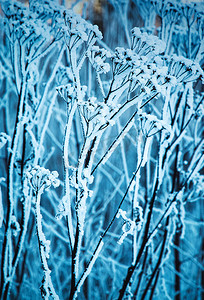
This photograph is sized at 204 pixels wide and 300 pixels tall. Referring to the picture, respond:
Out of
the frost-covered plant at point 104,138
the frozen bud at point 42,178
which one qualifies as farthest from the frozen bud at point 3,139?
the frozen bud at point 42,178

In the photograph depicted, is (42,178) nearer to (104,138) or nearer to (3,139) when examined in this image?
(3,139)

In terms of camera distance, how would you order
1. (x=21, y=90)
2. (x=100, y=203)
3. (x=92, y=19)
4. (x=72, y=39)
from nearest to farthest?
(x=72, y=39)
(x=21, y=90)
(x=92, y=19)
(x=100, y=203)

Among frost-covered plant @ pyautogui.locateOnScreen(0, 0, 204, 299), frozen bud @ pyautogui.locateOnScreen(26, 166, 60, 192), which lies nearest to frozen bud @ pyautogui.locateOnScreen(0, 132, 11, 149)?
frost-covered plant @ pyautogui.locateOnScreen(0, 0, 204, 299)

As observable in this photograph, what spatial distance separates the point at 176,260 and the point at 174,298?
0.21m

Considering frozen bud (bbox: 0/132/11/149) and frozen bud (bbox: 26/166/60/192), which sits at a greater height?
frozen bud (bbox: 0/132/11/149)

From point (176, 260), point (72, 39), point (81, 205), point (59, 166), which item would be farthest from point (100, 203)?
point (72, 39)

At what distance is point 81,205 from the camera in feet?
1.86

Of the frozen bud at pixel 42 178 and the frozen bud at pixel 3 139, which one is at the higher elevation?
the frozen bud at pixel 3 139

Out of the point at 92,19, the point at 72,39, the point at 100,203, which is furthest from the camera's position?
the point at 100,203

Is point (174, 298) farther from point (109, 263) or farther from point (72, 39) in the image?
point (72, 39)

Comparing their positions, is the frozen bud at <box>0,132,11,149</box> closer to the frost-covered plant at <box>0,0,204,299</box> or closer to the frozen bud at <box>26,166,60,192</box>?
the frost-covered plant at <box>0,0,204,299</box>

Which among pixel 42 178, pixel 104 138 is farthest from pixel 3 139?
pixel 104 138

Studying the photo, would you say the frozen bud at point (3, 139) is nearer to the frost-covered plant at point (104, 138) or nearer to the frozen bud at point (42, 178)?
the frost-covered plant at point (104, 138)

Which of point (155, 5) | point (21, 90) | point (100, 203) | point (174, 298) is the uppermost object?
point (155, 5)
